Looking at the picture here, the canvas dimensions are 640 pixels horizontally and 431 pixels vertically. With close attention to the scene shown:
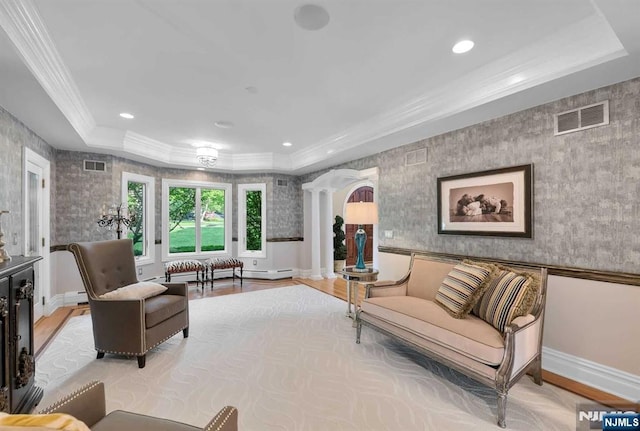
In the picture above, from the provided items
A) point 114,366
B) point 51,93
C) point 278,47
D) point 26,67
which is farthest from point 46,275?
point 278,47

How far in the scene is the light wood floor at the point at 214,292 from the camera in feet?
11.6

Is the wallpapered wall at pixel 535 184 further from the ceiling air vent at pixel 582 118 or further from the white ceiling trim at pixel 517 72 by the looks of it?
the white ceiling trim at pixel 517 72

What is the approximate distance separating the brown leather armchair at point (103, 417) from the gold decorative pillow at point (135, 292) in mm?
1749

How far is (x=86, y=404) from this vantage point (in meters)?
1.26

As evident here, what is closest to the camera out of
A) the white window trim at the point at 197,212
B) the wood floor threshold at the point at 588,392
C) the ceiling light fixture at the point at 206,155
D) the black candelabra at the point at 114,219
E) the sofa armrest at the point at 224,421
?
the sofa armrest at the point at 224,421

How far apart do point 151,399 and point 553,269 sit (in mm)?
3579

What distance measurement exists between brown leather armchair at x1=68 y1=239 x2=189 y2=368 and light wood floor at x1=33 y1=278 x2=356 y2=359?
87 cm

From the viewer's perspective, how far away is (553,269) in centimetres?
275

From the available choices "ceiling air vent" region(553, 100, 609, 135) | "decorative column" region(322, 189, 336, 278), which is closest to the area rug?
"ceiling air vent" region(553, 100, 609, 135)

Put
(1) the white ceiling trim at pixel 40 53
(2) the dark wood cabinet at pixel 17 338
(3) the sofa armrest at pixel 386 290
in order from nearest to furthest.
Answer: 1. (2) the dark wood cabinet at pixel 17 338
2. (1) the white ceiling trim at pixel 40 53
3. (3) the sofa armrest at pixel 386 290

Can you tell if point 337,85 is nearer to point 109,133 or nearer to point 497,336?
point 497,336

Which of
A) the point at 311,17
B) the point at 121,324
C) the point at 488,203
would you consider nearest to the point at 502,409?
the point at 488,203

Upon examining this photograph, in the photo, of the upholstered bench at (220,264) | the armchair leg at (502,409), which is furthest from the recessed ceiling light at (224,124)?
the armchair leg at (502,409)

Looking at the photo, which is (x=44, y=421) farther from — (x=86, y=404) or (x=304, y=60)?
(x=304, y=60)
